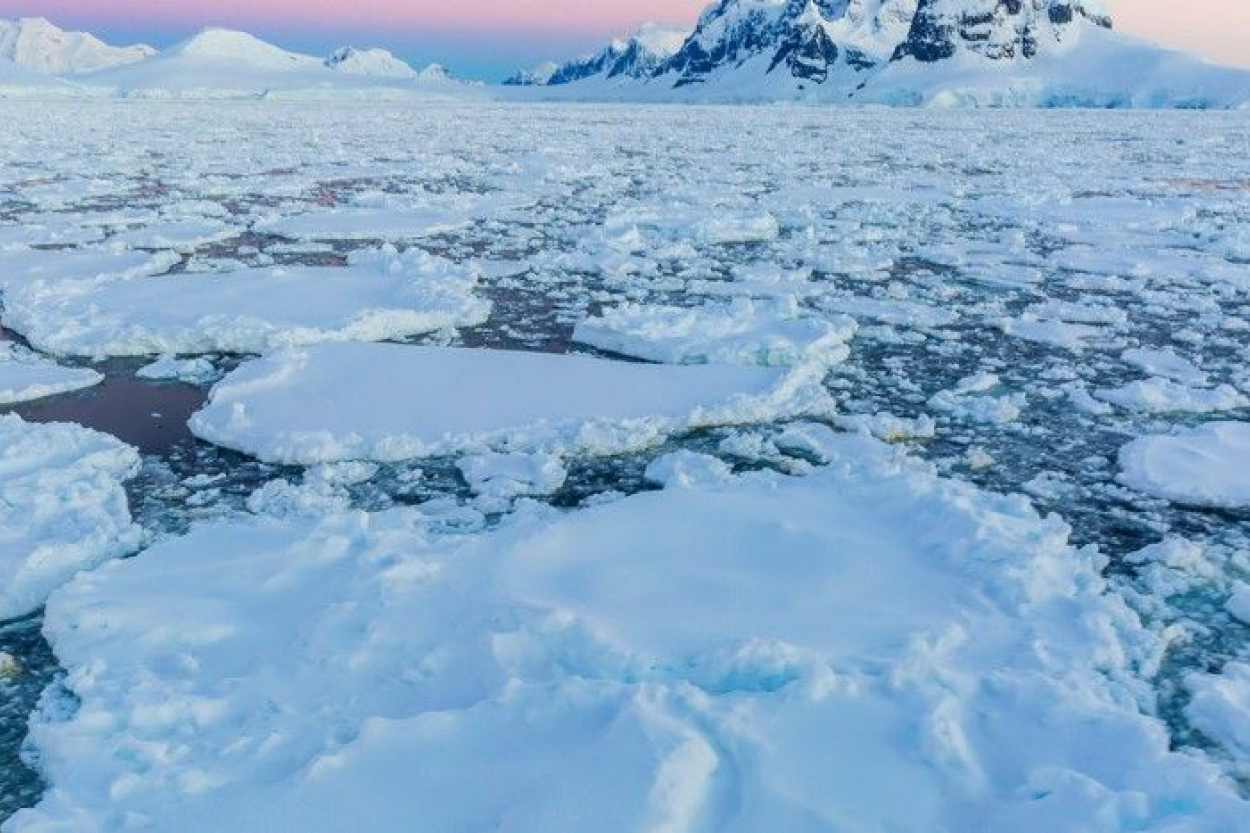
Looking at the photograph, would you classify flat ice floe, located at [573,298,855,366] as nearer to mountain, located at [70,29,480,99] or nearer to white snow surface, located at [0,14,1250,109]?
white snow surface, located at [0,14,1250,109]

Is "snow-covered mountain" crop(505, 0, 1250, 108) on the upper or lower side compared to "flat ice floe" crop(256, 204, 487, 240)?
upper

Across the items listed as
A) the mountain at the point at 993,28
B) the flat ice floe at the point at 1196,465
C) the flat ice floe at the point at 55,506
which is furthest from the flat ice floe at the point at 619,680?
the mountain at the point at 993,28

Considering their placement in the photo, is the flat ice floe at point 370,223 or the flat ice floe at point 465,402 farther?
the flat ice floe at point 370,223

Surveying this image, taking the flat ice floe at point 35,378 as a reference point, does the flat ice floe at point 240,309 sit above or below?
above

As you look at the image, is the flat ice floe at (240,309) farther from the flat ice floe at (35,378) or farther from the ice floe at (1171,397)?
the ice floe at (1171,397)

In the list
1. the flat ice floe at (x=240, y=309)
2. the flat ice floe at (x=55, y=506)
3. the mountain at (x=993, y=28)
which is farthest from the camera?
the mountain at (x=993, y=28)

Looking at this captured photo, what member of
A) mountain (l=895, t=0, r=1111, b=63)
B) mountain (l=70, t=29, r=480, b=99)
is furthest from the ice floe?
mountain (l=895, t=0, r=1111, b=63)

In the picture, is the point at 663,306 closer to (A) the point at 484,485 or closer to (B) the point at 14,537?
(A) the point at 484,485
